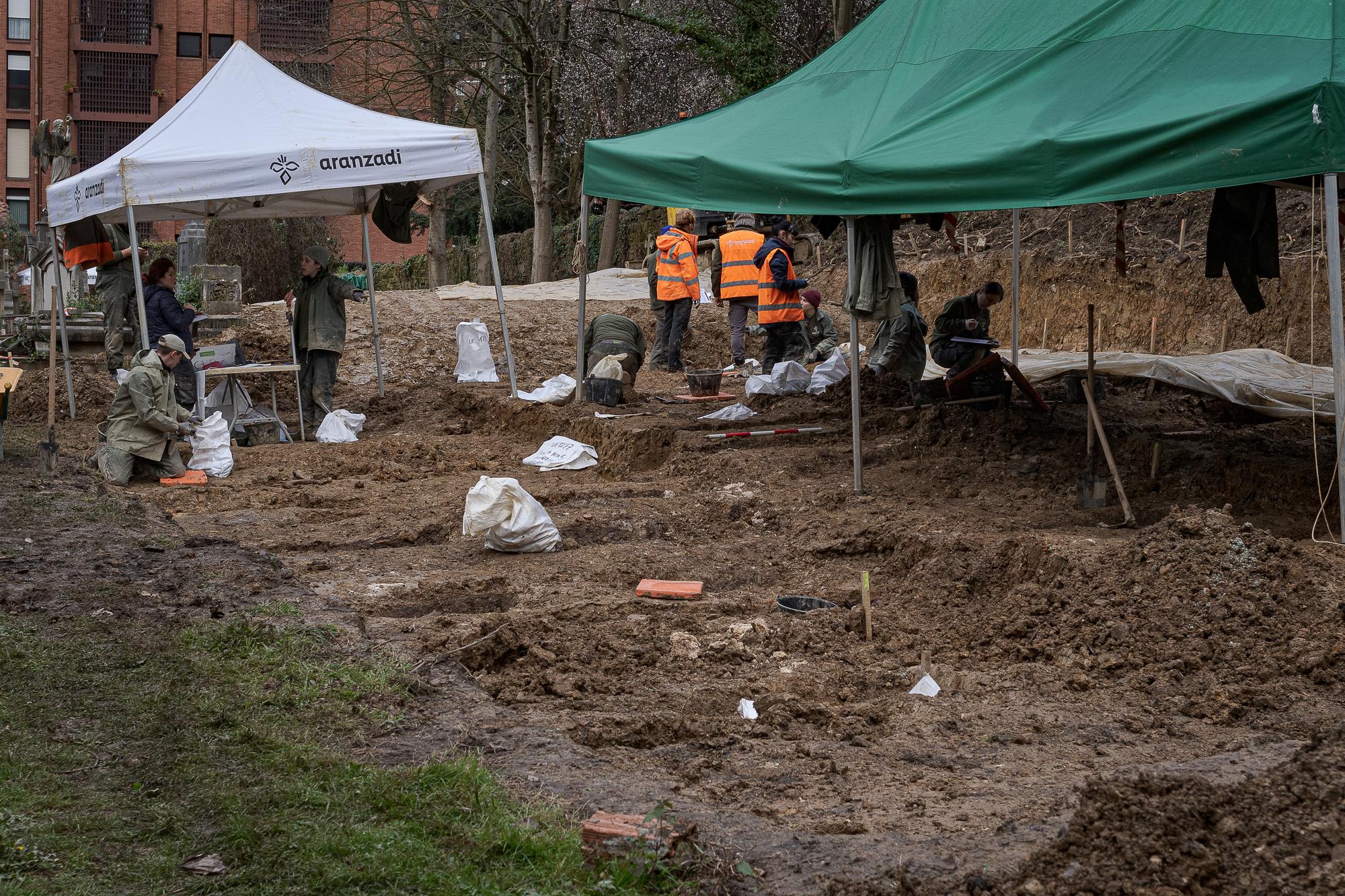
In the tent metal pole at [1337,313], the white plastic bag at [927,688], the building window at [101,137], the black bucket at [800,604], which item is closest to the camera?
the white plastic bag at [927,688]

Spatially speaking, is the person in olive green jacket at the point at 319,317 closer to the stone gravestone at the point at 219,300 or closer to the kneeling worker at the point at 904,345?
the stone gravestone at the point at 219,300

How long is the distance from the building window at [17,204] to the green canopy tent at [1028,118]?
130 feet

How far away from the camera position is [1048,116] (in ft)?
23.6

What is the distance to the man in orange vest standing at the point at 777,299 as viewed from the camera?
1254cm

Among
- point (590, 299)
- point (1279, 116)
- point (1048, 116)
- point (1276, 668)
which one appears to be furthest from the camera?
point (590, 299)

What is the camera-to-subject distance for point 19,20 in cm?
4222

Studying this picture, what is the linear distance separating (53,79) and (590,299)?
108 ft

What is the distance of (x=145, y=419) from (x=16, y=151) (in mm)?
39045

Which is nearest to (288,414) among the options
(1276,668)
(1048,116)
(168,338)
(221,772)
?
(168,338)

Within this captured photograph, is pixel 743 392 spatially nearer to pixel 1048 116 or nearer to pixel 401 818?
pixel 1048 116

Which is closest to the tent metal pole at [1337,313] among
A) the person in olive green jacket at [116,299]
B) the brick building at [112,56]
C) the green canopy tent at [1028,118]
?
the green canopy tent at [1028,118]

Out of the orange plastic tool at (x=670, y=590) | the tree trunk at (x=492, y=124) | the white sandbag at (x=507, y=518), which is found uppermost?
the tree trunk at (x=492, y=124)

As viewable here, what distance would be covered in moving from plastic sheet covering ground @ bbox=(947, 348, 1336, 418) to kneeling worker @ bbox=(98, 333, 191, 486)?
6.70 metres

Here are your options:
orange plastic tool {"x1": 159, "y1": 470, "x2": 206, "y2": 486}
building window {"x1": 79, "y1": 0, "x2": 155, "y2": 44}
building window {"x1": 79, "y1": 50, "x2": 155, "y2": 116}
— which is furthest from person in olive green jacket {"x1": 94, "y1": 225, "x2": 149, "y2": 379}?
building window {"x1": 79, "y1": 0, "x2": 155, "y2": 44}
